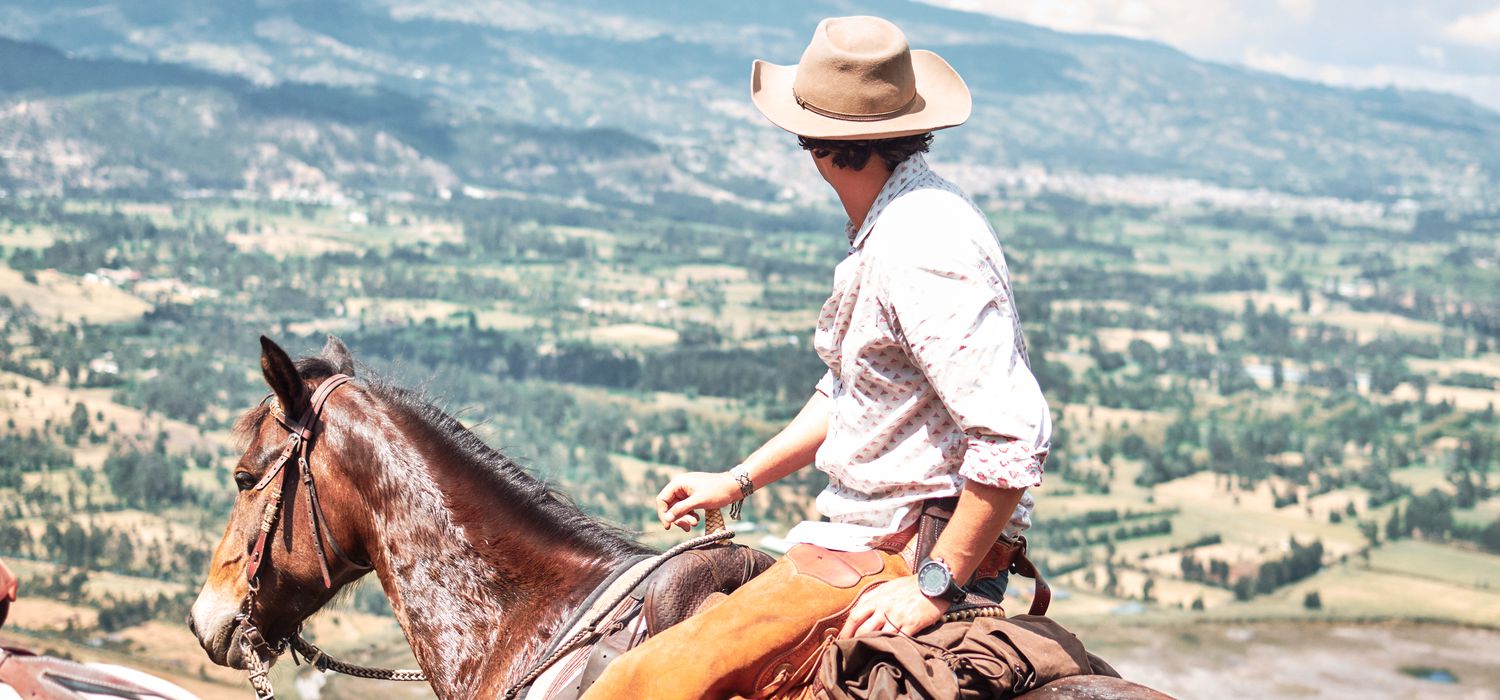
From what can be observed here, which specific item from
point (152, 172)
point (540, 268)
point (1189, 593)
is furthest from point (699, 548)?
point (152, 172)

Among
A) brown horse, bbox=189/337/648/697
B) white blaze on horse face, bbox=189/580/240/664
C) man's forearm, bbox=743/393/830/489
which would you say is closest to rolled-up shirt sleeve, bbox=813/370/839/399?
man's forearm, bbox=743/393/830/489

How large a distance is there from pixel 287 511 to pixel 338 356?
716 mm

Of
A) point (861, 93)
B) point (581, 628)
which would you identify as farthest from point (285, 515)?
point (861, 93)

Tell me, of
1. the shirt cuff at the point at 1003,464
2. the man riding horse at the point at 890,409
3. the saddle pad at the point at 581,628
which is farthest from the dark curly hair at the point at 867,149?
the saddle pad at the point at 581,628

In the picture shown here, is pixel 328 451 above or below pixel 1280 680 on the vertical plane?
above

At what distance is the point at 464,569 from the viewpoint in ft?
16.2

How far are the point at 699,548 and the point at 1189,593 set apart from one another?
47.6 metres

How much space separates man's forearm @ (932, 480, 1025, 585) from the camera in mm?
3682

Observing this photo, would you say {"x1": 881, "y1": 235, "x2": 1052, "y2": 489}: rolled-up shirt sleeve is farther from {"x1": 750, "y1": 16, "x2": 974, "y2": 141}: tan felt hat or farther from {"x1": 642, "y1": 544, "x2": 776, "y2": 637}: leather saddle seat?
{"x1": 642, "y1": 544, "x2": 776, "y2": 637}: leather saddle seat

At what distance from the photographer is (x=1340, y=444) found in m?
89.6

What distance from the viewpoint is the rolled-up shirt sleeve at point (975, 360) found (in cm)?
361

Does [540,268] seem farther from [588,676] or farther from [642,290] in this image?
[588,676]

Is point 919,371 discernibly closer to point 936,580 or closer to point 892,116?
point 936,580

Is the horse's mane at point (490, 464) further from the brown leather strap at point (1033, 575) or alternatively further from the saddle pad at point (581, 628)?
the brown leather strap at point (1033, 575)
